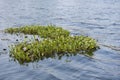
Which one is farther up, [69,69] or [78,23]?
[78,23]

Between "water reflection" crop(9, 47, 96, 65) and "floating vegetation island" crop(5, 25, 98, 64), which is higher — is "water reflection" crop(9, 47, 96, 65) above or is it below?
below

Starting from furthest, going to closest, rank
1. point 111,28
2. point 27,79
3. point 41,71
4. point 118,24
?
1. point 118,24
2. point 111,28
3. point 41,71
4. point 27,79

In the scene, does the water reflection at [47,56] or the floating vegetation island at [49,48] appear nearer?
the water reflection at [47,56]

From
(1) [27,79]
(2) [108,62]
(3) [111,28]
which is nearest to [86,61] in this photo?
(2) [108,62]

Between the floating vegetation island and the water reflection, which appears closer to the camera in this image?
the water reflection

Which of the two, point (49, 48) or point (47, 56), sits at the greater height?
point (49, 48)

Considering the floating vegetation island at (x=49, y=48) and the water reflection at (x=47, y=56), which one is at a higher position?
the floating vegetation island at (x=49, y=48)

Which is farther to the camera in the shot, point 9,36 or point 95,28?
point 95,28

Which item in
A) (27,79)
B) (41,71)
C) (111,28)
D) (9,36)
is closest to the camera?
(27,79)

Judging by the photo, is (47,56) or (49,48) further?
(49,48)

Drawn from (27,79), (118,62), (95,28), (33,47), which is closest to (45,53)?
(33,47)

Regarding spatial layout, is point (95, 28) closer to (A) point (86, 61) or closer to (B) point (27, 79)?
(A) point (86, 61)

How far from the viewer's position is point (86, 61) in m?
19.9

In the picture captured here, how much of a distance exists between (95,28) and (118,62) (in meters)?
15.3
